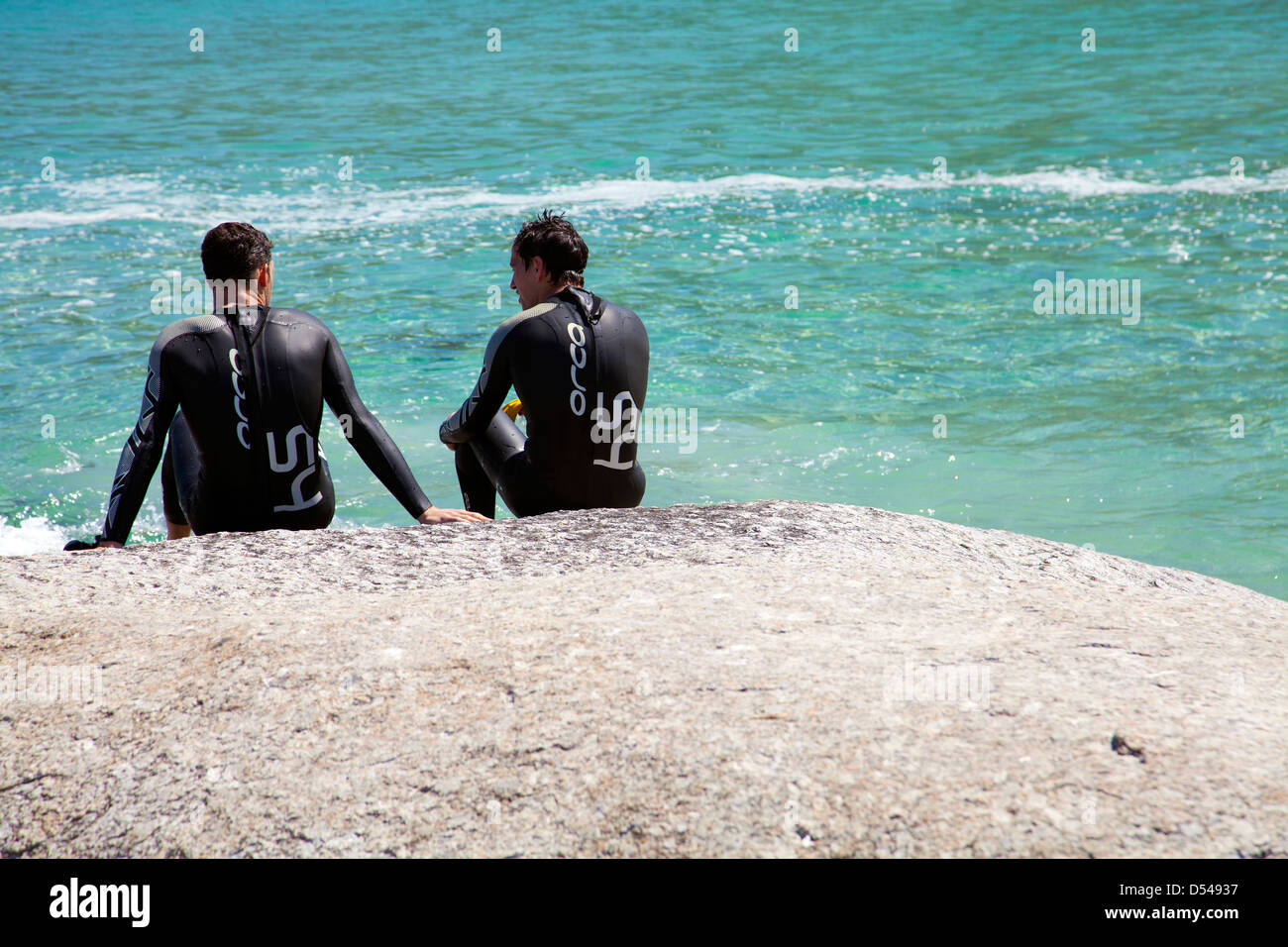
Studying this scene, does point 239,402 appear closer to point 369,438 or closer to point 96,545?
point 369,438

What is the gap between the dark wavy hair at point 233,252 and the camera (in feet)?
14.0

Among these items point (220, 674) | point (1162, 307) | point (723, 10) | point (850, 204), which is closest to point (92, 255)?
point (850, 204)

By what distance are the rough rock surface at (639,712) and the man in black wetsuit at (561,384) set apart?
1380 mm

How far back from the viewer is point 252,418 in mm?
4281

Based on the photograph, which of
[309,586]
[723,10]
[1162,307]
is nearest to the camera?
[309,586]

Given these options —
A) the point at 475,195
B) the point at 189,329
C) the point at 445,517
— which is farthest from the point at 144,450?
the point at 475,195

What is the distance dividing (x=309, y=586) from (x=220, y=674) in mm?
639

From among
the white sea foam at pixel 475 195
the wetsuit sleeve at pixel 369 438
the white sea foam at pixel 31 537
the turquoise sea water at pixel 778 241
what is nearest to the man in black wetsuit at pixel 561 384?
the wetsuit sleeve at pixel 369 438

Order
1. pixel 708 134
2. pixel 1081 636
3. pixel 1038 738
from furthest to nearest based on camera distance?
pixel 708 134
pixel 1081 636
pixel 1038 738

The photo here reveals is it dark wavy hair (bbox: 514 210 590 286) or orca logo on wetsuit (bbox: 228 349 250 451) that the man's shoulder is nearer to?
orca logo on wetsuit (bbox: 228 349 250 451)

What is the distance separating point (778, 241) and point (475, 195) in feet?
15.3

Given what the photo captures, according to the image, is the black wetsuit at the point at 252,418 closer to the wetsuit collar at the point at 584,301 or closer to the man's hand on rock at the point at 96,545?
the man's hand on rock at the point at 96,545

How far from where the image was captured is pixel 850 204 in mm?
15164
